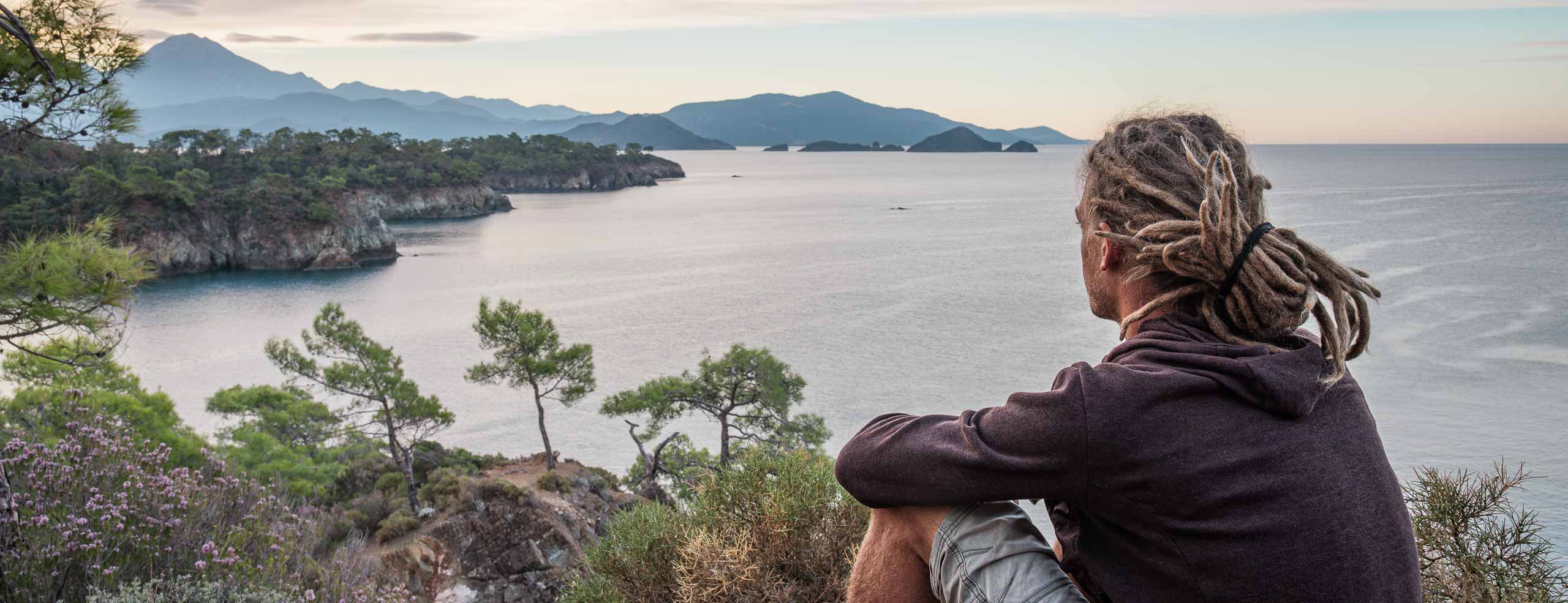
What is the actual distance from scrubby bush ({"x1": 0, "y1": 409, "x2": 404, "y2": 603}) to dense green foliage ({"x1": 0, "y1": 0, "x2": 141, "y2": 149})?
1.72 m

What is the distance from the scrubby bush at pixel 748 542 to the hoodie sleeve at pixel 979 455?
1543 mm

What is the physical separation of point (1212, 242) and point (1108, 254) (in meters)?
0.26

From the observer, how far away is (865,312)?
36.8m

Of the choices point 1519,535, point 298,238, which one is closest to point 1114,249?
point 1519,535

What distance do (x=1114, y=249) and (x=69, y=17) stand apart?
5.99 m

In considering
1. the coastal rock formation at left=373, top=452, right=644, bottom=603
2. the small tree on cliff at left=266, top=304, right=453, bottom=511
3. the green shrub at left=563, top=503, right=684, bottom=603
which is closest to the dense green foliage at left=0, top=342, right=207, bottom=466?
the coastal rock formation at left=373, top=452, right=644, bottom=603

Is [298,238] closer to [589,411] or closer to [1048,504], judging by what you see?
[589,411]

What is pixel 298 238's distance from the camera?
5016 centimetres

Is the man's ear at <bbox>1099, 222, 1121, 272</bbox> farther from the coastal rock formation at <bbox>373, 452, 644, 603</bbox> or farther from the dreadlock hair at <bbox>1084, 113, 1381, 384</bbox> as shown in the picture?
the coastal rock formation at <bbox>373, 452, 644, 603</bbox>

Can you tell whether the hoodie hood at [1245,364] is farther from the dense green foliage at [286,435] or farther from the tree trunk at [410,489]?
the tree trunk at [410,489]

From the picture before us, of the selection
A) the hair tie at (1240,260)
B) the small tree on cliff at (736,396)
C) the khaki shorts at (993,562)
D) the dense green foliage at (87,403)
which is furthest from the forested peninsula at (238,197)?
the hair tie at (1240,260)

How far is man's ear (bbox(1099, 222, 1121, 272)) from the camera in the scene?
69.1 inches

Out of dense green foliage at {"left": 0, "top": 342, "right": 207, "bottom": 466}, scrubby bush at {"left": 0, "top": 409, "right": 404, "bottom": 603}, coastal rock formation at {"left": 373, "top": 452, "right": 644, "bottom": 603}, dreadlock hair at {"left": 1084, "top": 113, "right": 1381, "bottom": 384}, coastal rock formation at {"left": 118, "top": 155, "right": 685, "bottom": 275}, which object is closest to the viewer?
dreadlock hair at {"left": 1084, "top": 113, "right": 1381, "bottom": 384}

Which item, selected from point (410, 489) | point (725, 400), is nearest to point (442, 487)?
point (410, 489)
